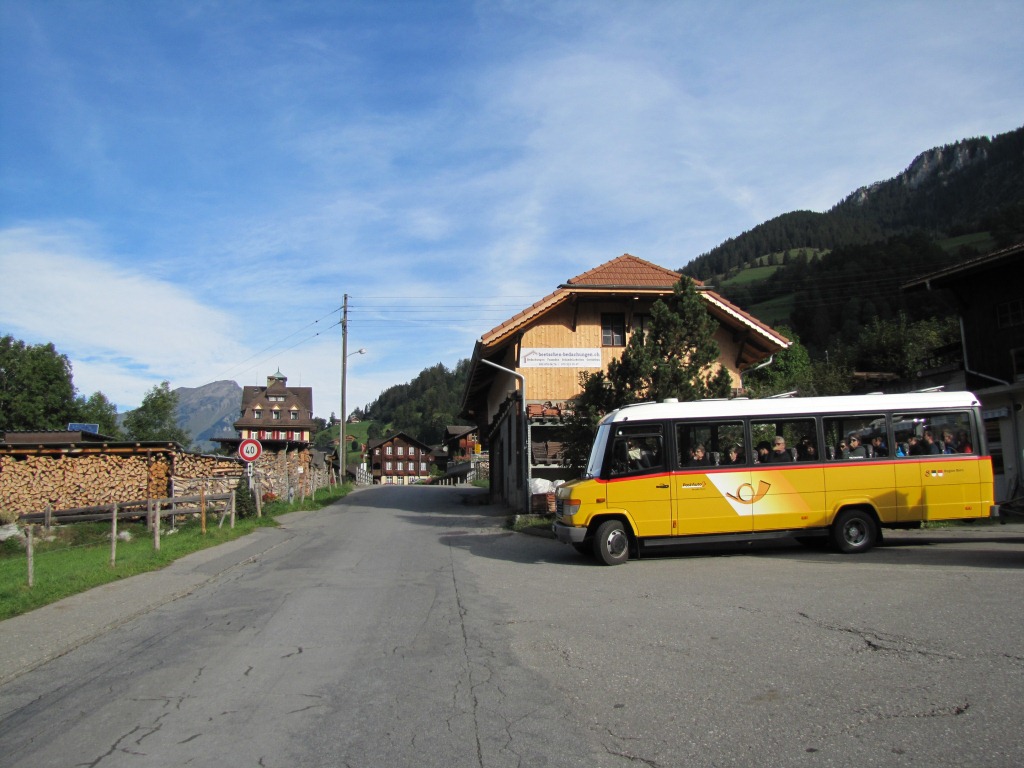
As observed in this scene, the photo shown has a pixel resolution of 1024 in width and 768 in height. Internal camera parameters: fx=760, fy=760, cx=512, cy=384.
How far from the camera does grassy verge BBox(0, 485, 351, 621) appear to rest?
445 inches

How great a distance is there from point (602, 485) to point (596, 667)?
267 inches

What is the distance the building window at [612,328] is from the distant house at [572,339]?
3cm

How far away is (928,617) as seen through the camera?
7488mm

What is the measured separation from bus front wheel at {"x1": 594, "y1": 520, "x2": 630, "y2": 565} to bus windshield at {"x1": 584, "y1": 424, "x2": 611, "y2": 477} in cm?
94

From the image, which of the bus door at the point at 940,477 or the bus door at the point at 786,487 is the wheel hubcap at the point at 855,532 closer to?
the bus door at the point at 786,487

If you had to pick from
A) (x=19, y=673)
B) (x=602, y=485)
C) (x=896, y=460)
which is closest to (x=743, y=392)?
(x=896, y=460)

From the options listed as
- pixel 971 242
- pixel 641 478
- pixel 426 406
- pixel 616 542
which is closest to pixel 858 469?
pixel 641 478

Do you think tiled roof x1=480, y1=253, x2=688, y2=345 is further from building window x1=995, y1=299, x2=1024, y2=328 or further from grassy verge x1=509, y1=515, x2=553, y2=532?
building window x1=995, y1=299, x2=1024, y2=328

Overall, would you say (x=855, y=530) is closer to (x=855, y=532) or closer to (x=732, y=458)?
(x=855, y=532)

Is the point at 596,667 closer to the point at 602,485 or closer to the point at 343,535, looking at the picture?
the point at 602,485

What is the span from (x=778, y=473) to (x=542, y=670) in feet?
27.0

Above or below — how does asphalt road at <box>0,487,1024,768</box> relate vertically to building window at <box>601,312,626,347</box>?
below

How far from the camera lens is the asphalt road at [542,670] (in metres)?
4.62

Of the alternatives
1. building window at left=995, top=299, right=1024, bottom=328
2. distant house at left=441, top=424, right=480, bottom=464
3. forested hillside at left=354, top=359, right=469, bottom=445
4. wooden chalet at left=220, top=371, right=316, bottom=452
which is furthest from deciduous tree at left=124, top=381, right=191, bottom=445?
building window at left=995, top=299, right=1024, bottom=328
